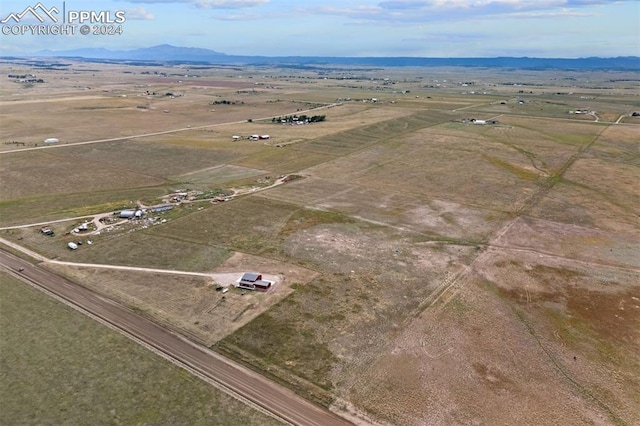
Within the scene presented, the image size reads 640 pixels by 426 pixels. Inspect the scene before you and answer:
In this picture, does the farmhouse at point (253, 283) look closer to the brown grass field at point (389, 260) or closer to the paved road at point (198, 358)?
the brown grass field at point (389, 260)

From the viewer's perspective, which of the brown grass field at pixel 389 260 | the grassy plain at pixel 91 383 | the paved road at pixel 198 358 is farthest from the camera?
the brown grass field at pixel 389 260

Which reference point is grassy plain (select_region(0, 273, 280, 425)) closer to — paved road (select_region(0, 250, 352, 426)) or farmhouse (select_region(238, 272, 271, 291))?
paved road (select_region(0, 250, 352, 426))

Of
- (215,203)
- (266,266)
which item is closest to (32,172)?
(215,203)

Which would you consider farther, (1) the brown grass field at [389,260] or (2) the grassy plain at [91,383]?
(1) the brown grass field at [389,260]

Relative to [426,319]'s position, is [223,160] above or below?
above

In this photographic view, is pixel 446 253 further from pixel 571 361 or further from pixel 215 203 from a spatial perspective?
pixel 215 203

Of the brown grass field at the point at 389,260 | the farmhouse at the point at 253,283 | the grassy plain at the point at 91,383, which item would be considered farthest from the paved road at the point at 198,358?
the farmhouse at the point at 253,283
